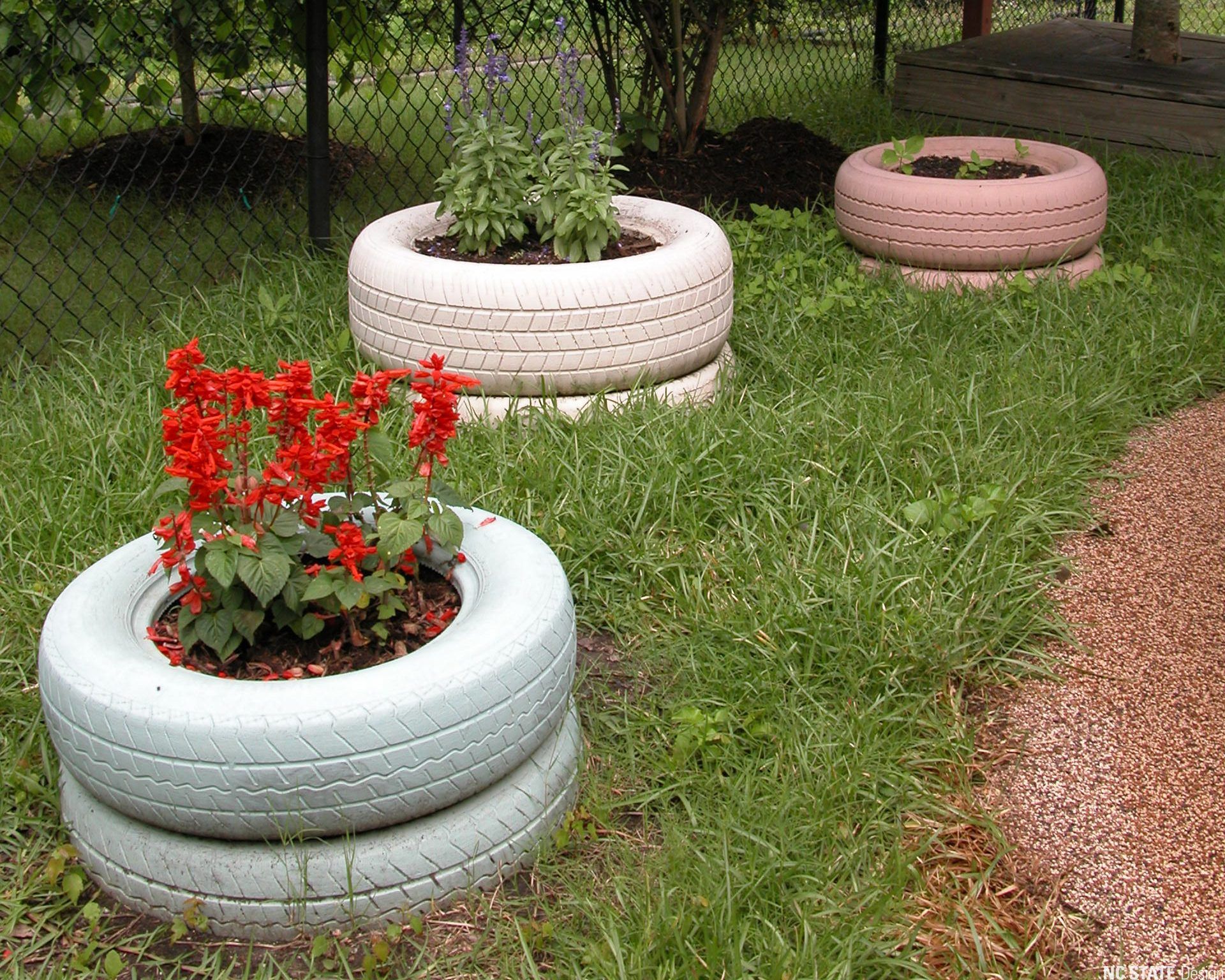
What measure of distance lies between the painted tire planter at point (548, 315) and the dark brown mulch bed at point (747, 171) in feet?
5.60

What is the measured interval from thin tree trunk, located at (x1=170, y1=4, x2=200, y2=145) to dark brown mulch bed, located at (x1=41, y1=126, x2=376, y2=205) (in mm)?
57

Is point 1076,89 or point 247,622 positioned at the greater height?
point 1076,89

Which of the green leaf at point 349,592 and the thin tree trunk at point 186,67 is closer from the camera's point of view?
the green leaf at point 349,592

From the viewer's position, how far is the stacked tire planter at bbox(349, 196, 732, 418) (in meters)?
3.22

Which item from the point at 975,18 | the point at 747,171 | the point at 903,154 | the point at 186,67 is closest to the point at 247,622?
the point at 903,154

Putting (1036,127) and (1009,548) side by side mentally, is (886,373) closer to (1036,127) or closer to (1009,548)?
(1009,548)

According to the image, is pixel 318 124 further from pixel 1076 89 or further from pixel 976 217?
pixel 1076 89

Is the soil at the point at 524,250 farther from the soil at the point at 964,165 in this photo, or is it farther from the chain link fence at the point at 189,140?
the soil at the point at 964,165

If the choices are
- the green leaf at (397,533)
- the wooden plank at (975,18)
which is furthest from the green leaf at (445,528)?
the wooden plank at (975,18)

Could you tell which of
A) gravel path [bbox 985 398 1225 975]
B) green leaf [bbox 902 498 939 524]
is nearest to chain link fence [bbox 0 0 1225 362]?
green leaf [bbox 902 498 939 524]

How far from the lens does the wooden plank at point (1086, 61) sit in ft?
20.3

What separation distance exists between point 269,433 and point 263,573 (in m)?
0.29

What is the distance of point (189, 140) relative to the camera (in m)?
5.88

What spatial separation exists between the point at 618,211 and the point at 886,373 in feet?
3.26
